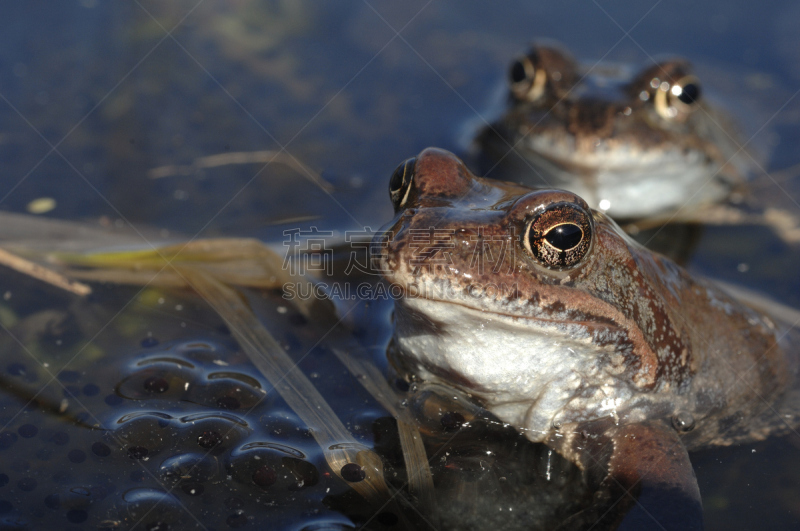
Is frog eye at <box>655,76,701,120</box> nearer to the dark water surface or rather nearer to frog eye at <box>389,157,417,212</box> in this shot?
the dark water surface

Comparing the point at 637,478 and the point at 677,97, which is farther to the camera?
the point at 677,97

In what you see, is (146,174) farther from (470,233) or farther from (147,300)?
(470,233)

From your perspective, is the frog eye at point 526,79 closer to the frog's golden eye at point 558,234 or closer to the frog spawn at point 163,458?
the frog's golden eye at point 558,234

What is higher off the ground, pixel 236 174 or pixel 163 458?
pixel 236 174

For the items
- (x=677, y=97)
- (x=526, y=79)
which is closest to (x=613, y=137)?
(x=677, y=97)

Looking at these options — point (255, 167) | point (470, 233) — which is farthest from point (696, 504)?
point (255, 167)

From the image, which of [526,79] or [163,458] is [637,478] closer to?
[163,458]

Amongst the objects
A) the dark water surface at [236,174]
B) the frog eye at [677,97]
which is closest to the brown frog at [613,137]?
the frog eye at [677,97]

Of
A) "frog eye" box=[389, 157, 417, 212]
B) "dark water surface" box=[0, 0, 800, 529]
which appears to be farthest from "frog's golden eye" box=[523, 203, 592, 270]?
"dark water surface" box=[0, 0, 800, 529]
